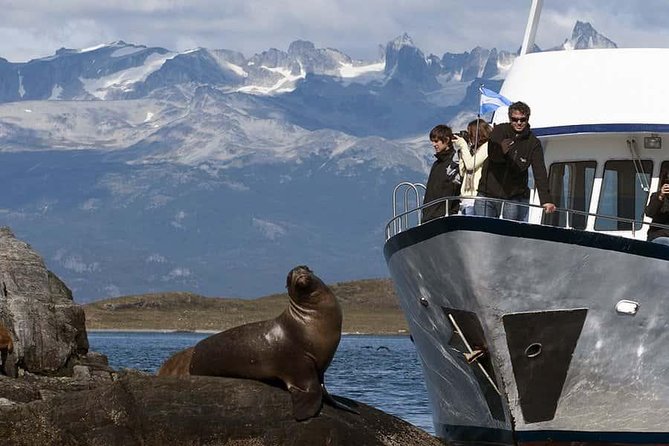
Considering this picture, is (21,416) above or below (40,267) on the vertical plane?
below

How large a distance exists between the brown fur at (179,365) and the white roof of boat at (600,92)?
6700mm

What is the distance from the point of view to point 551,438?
19.1 meters

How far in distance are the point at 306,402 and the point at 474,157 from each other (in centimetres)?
515

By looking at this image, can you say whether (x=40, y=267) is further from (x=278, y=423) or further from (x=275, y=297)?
(x=275, y=297)

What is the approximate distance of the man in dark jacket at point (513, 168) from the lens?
18188 mm

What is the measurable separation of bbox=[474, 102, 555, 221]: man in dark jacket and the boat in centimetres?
48

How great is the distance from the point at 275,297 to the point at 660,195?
131502 millimetres

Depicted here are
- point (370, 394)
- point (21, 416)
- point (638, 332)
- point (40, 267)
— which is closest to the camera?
point (21, 416)

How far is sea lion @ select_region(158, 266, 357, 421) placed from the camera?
15.4 meters

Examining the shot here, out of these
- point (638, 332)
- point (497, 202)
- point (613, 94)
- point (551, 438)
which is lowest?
point (551, 438)

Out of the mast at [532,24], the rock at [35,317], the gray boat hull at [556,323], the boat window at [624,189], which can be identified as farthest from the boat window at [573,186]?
the rock at [35,317]

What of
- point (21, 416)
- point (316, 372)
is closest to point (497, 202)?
point (316, 372)

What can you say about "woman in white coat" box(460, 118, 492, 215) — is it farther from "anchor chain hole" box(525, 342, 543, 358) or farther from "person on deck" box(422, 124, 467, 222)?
"anchor chain hole" box(525, 342, 543, 358)

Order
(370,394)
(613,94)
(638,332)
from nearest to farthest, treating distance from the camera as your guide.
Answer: (638,332)
(613,94)
(370,394)
